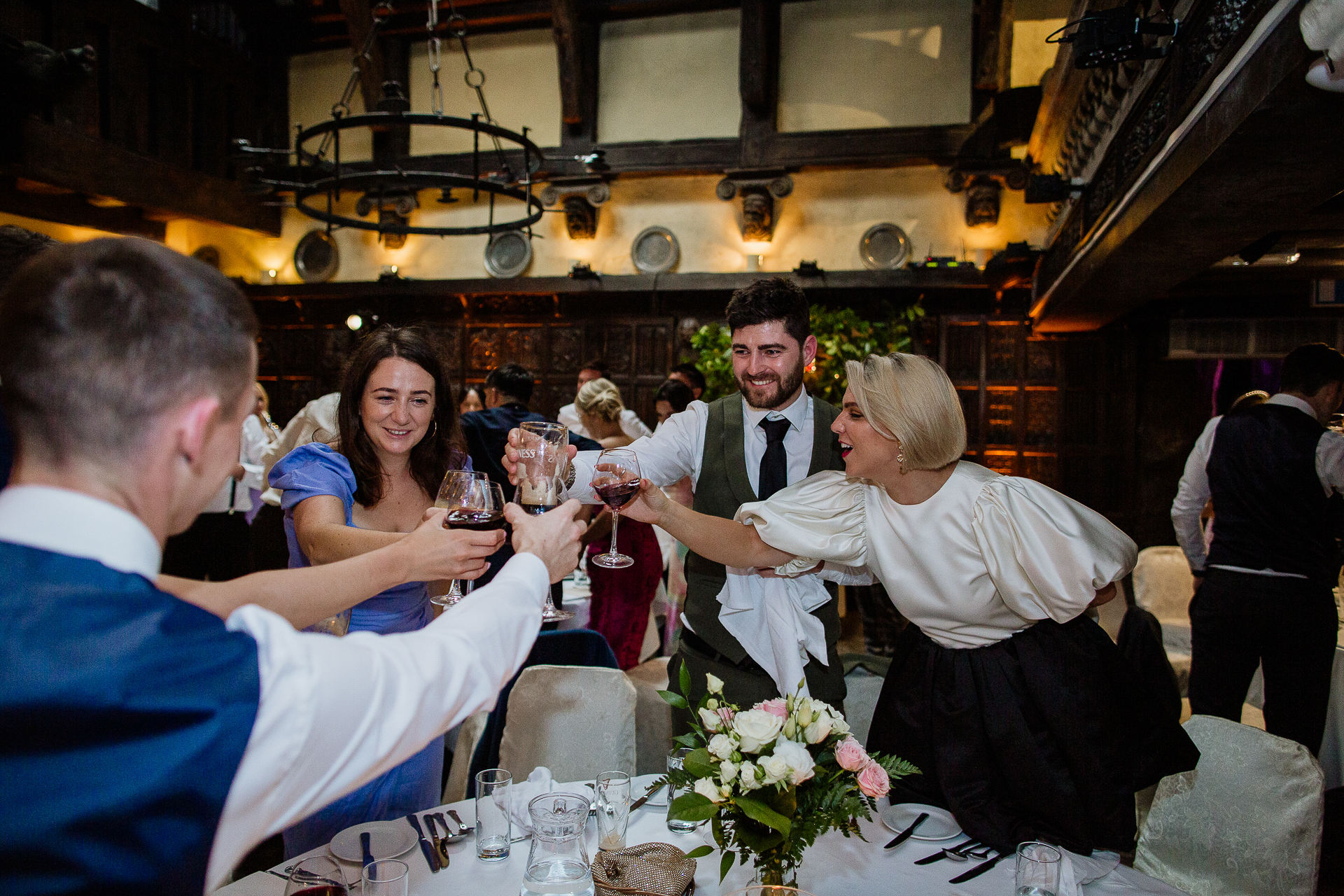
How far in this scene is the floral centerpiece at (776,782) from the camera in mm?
1164

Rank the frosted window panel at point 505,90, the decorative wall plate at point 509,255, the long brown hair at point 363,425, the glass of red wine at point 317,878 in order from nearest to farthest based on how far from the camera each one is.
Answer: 1. the glass of red wine at point 317,878
2. the long brown hair at point 363,425
3. the decorative wall plate at point 509,255
4. the frosted window panel at point 505,90

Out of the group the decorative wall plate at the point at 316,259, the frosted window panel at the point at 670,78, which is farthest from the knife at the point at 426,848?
the decorative wall plate at the point at 316,259

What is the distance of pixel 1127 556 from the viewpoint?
1.77 meters

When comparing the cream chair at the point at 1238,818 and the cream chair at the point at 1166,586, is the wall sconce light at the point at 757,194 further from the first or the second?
the cream chair at the point at 1238,818

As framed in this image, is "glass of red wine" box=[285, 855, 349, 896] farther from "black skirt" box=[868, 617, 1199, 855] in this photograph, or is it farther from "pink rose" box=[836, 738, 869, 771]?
"black skirt" box=[868, 617, 1199, 855]

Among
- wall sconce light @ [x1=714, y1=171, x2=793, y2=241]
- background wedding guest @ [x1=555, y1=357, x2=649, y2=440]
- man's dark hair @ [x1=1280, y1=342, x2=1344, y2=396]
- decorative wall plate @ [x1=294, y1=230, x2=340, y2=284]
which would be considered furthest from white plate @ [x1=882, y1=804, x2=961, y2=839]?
decorative wall plate @ [x1=294, y1=230, x2=340, y2=284]

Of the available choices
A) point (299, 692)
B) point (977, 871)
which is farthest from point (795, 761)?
point (299, 692)

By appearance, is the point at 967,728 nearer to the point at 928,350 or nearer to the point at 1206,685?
the point at 1206,685

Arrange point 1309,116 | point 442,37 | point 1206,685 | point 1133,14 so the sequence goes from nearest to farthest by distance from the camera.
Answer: point 1309,116
point 1133,14
point 1206,685
point 442,37

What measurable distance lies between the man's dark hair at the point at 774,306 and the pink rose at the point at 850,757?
130cm

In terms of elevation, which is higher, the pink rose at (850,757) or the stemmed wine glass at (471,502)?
the stemmed wine glass at (471,502)

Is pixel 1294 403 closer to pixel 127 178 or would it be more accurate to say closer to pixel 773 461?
pixel 773 461

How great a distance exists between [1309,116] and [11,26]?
29.0ft

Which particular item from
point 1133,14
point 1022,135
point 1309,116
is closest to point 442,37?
point 1022,135
